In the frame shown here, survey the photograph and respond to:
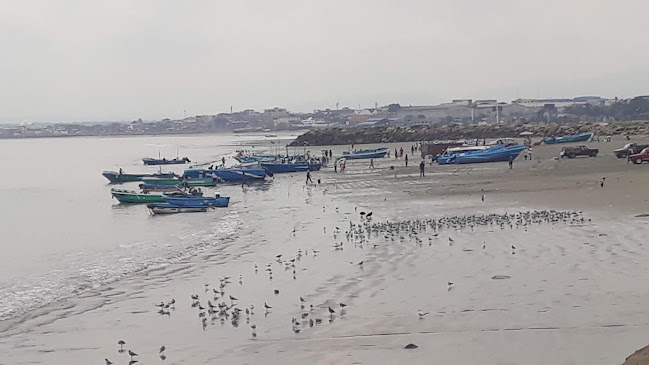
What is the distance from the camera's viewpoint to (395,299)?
43.7ft

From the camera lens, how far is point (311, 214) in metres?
28.1

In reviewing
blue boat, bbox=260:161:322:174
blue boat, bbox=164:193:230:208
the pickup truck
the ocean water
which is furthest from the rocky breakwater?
the ocean water

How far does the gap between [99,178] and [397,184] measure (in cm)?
3097

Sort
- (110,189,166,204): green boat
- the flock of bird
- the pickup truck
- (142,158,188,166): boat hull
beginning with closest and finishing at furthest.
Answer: the flock of bird → (110,189,166,204): green boat → the pickup truck → (142,158,188,166): boat hull

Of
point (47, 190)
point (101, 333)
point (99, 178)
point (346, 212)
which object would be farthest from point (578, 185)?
point (99, 178)

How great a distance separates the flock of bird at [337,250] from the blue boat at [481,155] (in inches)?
964

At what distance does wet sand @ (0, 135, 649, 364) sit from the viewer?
34.7 ft

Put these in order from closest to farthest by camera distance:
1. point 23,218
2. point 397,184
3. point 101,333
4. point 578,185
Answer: point 101,333
point 578,185
point 23,218
point 397,184

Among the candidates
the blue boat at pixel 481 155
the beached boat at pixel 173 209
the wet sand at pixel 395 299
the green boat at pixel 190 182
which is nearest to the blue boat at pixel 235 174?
the green boat at pixel 190 182

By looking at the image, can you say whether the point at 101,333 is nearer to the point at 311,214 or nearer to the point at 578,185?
the point at 311,214

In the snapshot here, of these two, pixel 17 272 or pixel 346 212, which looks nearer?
pixel 17 272

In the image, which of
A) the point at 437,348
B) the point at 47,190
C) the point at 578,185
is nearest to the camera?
the point at 437,348

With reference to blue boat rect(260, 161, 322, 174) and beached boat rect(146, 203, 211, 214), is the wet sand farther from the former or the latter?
blue boat rect(260, 161, 322, 174)

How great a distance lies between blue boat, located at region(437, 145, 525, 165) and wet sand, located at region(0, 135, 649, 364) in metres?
22.7
